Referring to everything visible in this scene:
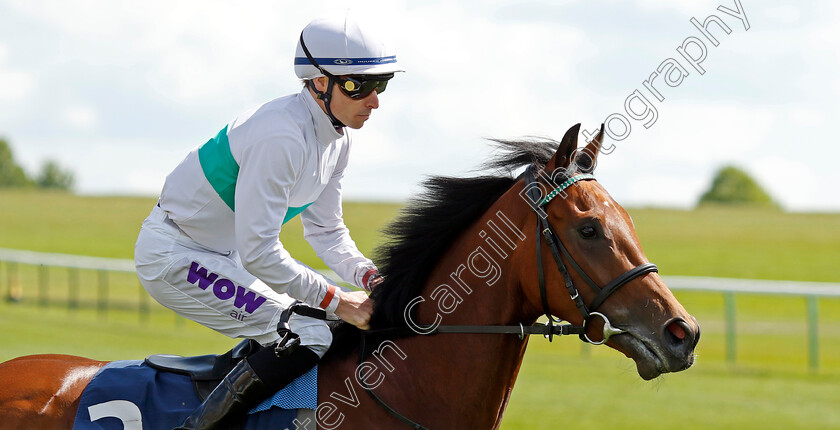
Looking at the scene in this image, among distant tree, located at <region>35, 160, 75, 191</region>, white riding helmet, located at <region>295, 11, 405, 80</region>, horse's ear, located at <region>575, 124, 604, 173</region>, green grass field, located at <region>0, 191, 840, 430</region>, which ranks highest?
white riding helmet, located at <region>295, 11, 405, 80</region>

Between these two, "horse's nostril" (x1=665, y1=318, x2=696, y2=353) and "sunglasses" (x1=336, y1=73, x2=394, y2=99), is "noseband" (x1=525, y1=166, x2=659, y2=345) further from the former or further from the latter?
"sunglasses" (x1=336, y1=73, x2=394, y2=99)

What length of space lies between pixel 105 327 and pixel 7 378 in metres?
13.7

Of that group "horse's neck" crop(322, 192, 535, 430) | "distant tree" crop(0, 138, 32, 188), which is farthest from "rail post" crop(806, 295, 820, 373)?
"distant tree" crop(0, 138, 32, 188)

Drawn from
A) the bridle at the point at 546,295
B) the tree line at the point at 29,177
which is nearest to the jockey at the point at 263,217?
the bridle at the point at 546,295

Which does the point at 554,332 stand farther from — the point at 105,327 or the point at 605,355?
the point at 105,327

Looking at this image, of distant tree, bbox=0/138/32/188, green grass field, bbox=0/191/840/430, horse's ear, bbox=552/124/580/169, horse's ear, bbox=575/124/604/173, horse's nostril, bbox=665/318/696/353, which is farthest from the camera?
distant tree, bbox=0/138/32/188

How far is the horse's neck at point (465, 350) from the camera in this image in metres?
2.97

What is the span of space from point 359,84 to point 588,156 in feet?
2.84

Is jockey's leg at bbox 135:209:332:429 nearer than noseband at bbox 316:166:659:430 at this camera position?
No

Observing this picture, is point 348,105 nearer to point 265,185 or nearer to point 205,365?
point 265,185

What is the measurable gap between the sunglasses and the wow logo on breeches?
81 centimetres

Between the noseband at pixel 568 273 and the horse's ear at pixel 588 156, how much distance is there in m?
0.06

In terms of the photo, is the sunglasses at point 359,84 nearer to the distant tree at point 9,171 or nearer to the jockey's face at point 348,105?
the jockey's face at point 348,105

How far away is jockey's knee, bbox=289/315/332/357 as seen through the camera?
300 centimetres
